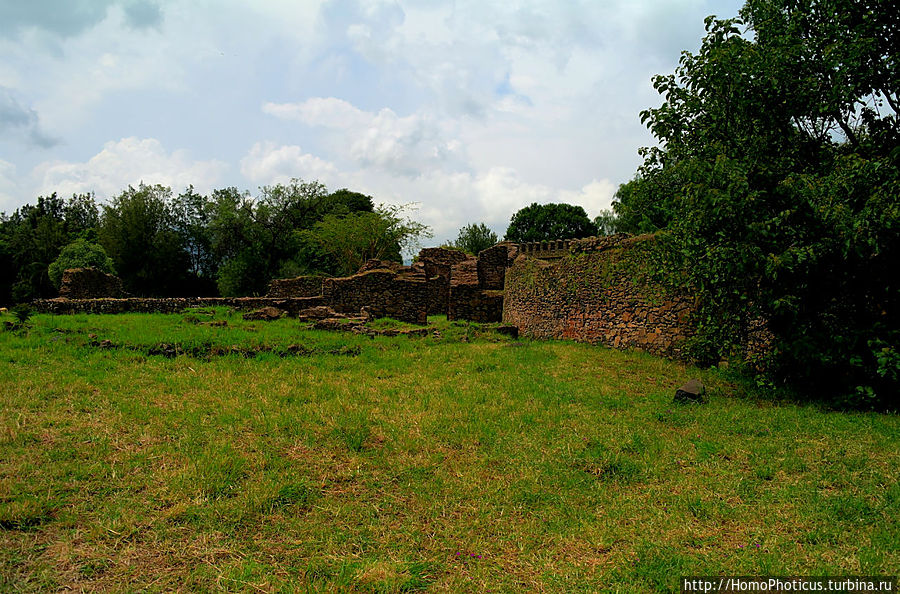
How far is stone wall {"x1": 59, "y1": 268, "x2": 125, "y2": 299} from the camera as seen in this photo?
63.4 ft

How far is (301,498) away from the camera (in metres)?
4.10

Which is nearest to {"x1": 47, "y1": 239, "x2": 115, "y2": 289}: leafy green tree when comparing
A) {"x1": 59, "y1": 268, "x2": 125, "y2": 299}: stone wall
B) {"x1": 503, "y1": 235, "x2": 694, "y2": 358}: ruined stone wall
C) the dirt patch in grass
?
{"x1": 59, "y1": 268, "x2": 125, "y2": 299}: stone wall

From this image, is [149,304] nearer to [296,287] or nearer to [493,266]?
[296,287]

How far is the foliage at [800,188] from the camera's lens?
6602mm

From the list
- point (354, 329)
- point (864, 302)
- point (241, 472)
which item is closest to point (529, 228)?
point (354, 329)

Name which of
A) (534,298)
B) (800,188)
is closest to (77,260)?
(534,298)

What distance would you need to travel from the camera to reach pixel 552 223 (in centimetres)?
5438

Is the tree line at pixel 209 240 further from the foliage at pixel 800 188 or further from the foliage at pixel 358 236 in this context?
the foliage at pixel 800 188

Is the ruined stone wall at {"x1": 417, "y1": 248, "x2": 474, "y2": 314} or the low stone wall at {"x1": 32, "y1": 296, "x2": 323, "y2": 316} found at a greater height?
the ruined stone wall at {"x1": 417, "y1": 248, "x2": 474, "y2": 314}

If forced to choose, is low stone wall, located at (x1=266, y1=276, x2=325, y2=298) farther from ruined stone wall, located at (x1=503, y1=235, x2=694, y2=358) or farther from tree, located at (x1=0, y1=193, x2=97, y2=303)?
tree, located at (x1=0, y1=193, x2=97, y2=303)

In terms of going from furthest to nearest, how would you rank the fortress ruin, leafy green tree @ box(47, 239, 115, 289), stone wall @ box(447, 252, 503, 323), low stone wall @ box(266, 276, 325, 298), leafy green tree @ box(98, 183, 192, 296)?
leafy green tree @ box(98, 183, 192, 296), leafy green tree @ box(47, 239, 115, 289), low stone wall @ box(266, 276, 325, 298), stone wall @ box(447, 252, 503, 323), the fortress ruin

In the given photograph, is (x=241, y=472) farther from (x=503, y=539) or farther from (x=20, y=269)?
(x=20, y=269)

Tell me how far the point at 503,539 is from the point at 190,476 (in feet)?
9.44

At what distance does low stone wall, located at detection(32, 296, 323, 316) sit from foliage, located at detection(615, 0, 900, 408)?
42.1ft
